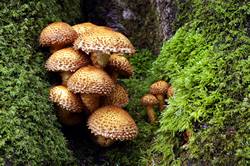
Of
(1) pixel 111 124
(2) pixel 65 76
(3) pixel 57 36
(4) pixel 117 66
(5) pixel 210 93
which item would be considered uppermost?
(5) pixel 210 93

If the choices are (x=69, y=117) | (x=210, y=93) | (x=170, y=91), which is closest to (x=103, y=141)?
(x=69, y=117)

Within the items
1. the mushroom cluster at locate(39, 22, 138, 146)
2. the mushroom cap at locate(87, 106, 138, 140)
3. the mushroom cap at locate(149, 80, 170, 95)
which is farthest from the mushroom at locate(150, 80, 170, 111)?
the mushroom cap at locate(87, 106, 138, 140)

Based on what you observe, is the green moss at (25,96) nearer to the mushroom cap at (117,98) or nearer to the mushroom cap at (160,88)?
the mushroom cap at (117,98)

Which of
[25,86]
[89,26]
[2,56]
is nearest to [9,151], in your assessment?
[25,86]

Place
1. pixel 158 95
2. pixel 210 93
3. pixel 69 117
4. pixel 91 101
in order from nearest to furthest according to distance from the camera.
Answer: pixel 210 93 → pixel 91 101 → pixel 69 117 → pixel 158 95

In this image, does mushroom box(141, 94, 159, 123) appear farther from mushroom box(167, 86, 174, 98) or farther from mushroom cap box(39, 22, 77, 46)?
mushroom cap box(39, 22, 77, 46)

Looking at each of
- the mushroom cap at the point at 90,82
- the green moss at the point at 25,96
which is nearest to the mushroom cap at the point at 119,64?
the mushroom cap at the point at 90,82

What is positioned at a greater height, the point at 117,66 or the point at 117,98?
the point at 117,66

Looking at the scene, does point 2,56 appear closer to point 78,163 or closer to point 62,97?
point 62,97

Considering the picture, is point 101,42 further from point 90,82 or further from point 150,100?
point 150,100
